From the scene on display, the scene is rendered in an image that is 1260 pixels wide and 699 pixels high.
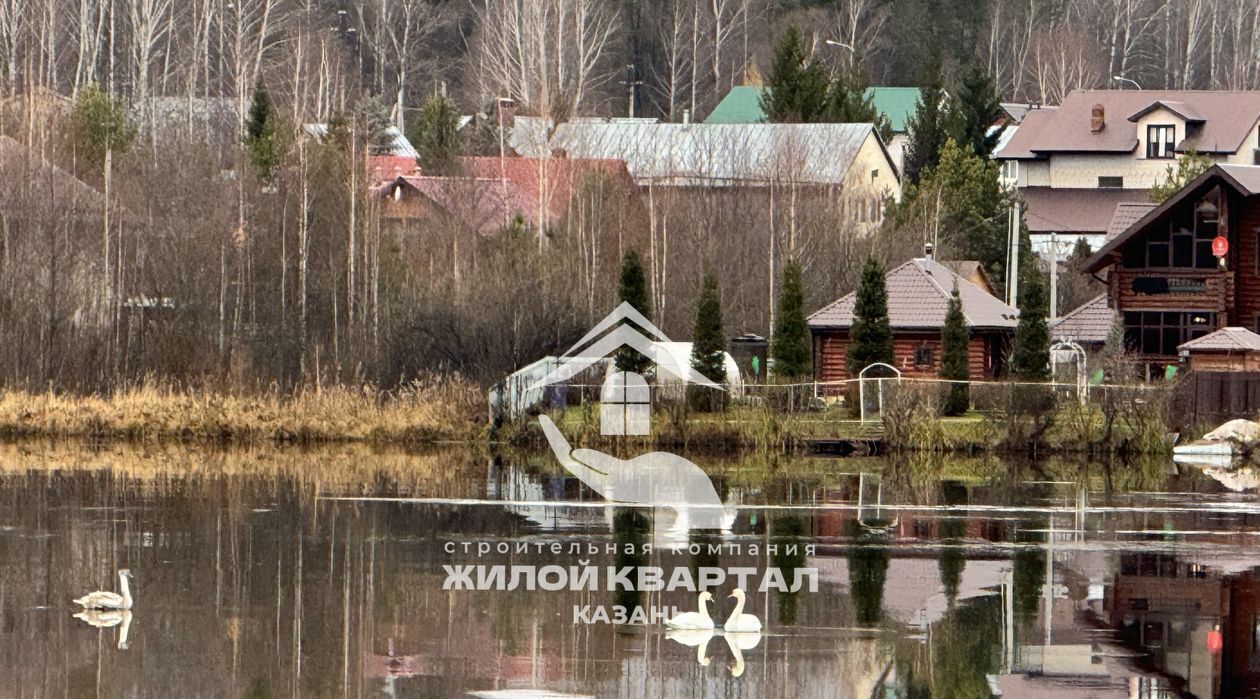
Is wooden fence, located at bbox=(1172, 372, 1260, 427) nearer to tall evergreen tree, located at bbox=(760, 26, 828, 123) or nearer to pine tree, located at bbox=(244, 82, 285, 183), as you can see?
pine tree, located at bbox=(244, 82, 285, 183)

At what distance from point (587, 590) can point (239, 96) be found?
145ft

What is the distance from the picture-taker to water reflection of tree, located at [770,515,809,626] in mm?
19781

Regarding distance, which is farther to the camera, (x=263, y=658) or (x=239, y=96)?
(x=239, y=96)

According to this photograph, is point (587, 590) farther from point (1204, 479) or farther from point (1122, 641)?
point (1204, 479)

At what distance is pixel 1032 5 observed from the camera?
323 ft

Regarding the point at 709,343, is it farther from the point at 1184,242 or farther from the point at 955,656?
the point at 955,656

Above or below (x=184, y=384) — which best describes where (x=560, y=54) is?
above

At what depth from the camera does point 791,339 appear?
136 feet

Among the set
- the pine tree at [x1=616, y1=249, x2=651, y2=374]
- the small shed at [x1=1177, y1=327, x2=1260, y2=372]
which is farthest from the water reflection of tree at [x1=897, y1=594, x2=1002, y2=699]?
the small shed at [x1=1177, y1=327, x2=1260, y2=372]

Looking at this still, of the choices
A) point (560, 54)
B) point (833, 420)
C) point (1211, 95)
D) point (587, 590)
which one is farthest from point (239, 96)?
point (587, 590)

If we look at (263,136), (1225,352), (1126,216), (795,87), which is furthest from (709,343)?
(795,87)

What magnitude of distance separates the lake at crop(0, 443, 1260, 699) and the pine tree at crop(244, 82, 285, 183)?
1835 cm

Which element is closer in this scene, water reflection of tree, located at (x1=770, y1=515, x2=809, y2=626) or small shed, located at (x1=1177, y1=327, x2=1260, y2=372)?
water reflection of tree, located at (x1=770, y1=515, x2=809, y2=626)

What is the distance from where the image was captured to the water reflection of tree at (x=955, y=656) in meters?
16.2
